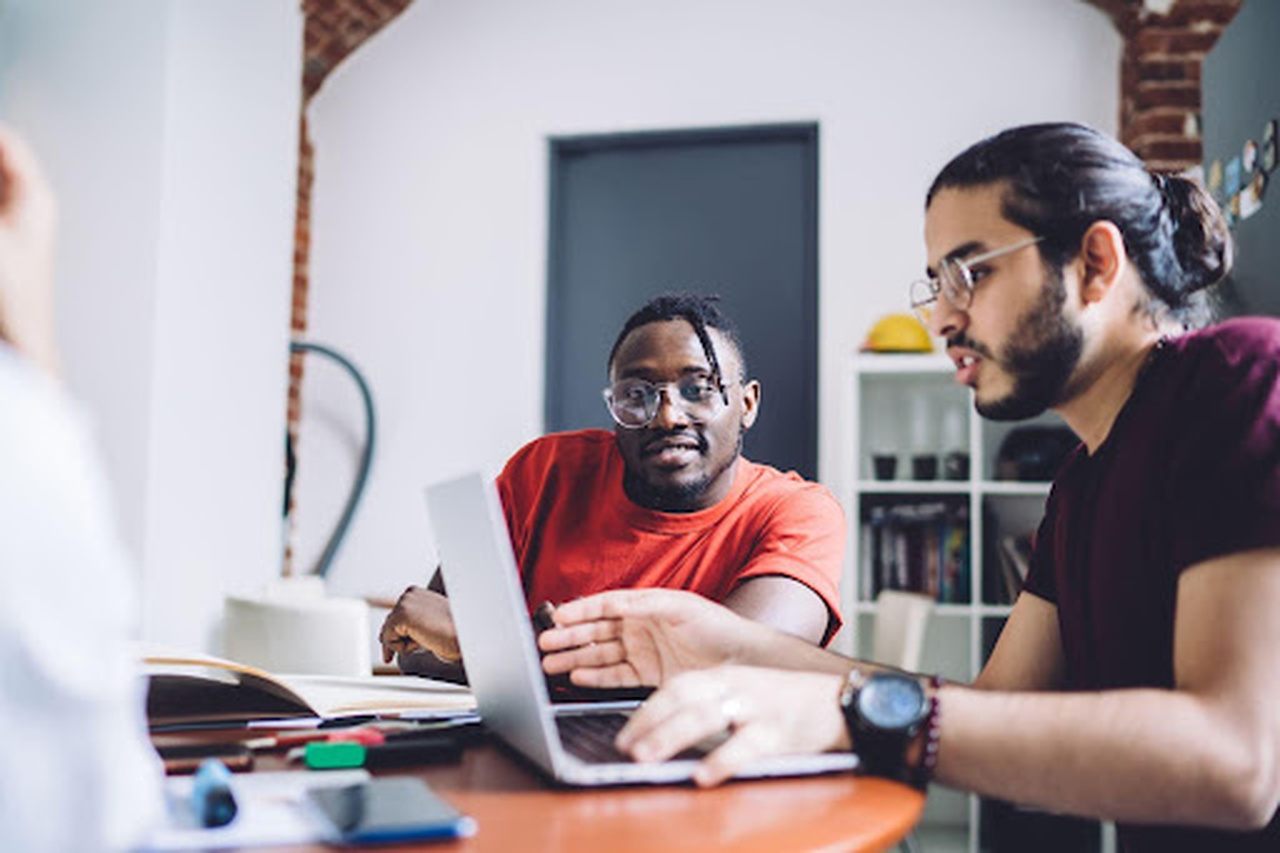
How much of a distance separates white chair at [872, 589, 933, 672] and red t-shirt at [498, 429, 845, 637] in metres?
1.42

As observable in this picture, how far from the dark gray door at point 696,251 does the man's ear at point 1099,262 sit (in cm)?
319

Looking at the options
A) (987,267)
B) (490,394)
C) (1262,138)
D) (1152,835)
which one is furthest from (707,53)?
(1152,835)

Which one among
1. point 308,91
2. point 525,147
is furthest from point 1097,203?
point 308,91

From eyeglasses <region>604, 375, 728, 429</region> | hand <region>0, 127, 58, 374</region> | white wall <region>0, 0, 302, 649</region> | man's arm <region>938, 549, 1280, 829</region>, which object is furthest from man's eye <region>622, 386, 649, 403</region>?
Answer: white wall <region>0, 0, 302, 649</region>

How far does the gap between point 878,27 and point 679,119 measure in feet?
2.70

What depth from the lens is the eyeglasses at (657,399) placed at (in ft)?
6.25

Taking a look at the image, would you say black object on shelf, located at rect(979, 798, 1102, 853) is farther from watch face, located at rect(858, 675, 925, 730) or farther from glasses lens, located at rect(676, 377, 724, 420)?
watch face, located at rect(858, 675, 925, 730)

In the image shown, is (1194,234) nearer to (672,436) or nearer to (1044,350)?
(1044,350)

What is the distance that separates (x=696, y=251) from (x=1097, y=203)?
134 inches

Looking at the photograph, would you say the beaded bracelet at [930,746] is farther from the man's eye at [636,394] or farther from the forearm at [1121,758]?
the man's eye at [636,394]

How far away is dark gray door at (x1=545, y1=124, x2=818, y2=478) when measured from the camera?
4.57 m

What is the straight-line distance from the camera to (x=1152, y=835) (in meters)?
1.19

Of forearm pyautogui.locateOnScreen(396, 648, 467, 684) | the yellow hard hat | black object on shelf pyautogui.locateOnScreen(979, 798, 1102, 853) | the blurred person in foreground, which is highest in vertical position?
the yellow hard hat

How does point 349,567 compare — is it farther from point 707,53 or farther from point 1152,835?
point 1152,835
